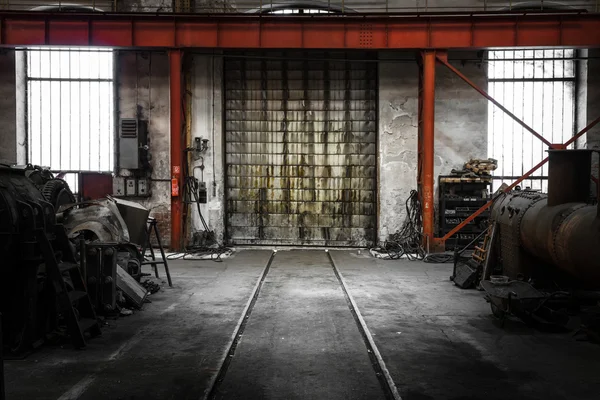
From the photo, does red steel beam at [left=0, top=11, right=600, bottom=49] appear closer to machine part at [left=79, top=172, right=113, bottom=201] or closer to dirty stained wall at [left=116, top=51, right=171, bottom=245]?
dirty stained wall at [left=116, top=51, right=171, bottom=245]

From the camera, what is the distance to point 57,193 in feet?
28.8

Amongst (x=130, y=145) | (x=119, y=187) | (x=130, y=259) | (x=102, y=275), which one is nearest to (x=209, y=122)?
(x=130, y=145)

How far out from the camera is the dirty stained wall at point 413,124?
14.4 metres

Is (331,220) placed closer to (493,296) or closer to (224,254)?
(224,254)

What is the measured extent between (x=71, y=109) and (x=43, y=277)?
34.2ft

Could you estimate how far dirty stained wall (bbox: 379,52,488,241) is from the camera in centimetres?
1435

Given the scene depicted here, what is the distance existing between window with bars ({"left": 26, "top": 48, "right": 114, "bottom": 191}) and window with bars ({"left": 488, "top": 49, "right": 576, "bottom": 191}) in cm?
1116

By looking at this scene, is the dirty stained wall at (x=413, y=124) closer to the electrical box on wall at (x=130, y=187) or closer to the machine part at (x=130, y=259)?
the electrical box on wall at (x=130, y=187)

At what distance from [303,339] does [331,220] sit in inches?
353

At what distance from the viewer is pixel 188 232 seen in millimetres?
14102

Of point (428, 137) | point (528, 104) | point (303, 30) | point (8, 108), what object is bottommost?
point (428, 137)

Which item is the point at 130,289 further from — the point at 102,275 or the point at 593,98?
the point at 593,98

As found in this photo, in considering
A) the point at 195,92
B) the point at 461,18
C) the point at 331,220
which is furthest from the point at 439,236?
the point at 195,92

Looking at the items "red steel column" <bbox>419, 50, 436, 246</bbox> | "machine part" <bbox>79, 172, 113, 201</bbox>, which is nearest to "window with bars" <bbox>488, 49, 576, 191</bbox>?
"red steel column" <bbox>419, 50, 436, 246</bbox>
